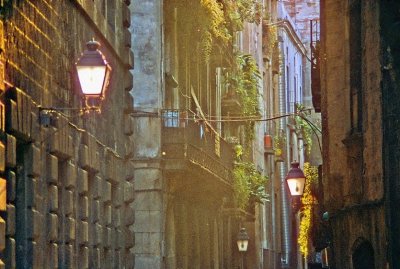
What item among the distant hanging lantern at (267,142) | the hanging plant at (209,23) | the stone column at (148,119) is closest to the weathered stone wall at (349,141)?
the stone column at (148,119)

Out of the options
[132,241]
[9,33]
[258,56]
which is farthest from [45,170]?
[258,56]

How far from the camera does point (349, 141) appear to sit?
23062 mm

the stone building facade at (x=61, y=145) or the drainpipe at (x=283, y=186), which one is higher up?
the drainpipe at (x=283, y=186)

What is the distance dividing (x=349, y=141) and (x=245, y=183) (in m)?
18.7

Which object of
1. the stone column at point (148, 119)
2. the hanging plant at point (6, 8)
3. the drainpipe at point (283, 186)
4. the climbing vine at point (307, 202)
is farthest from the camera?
the drainpipe at point (283, 186)

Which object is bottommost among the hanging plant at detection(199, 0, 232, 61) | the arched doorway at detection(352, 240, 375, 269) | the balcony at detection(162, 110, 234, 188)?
the arched doorway at detection(352, 240, 375, 269)

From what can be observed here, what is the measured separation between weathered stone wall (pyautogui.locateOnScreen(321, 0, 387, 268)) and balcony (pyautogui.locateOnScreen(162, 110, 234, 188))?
175 inches

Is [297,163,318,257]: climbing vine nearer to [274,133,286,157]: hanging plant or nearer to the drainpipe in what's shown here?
[274,133,286,157]: hanging plant

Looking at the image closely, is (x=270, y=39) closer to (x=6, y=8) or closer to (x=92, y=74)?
(x=92, y=74)

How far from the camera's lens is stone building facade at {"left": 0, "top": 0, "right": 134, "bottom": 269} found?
1470 centimetres

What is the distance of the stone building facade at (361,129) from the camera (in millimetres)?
19969

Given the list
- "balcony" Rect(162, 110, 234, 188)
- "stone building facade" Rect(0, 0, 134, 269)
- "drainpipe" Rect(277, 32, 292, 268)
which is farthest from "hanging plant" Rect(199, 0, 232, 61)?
"drainpipe" Rect(277, 32, 292, 268)

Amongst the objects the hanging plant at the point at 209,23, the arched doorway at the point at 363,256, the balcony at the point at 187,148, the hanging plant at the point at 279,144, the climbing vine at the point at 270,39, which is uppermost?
the climbing vine at the point at 270,39

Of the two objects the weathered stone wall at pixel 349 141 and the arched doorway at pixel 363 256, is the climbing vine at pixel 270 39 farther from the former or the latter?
the arched doorway at pixel 363 256
